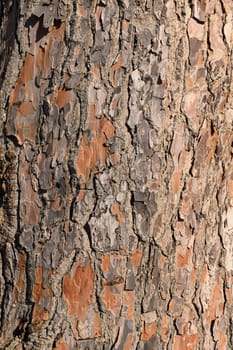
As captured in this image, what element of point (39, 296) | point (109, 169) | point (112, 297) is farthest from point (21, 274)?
point (109, 169)

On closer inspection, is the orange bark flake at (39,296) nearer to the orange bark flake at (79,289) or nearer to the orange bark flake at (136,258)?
the orange bark flake at (79,289)

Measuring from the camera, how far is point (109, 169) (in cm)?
223

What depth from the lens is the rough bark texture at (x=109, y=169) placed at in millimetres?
2225

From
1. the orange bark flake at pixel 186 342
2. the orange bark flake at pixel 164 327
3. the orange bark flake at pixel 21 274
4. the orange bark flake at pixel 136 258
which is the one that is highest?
the orange bark flake at pixel 136 258

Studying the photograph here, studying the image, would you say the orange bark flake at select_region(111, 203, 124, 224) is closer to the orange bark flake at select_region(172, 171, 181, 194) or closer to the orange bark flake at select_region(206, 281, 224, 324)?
the orange bark flake at select_region(172, 171, 181, 194)

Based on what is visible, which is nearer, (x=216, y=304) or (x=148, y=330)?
(x=148, y=330)

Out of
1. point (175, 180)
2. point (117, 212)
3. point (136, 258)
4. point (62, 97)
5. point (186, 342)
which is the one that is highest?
point (62, 97)

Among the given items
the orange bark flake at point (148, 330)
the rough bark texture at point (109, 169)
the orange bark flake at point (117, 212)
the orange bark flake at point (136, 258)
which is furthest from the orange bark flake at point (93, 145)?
the orange bark flake at point (148, 330)

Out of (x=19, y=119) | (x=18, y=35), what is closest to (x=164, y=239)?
(x=19, y=119)

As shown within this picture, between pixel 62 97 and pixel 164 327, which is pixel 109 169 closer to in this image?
pixel 62 97

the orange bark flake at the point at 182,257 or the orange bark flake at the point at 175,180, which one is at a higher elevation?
the orange bark flake at the point at 175,180

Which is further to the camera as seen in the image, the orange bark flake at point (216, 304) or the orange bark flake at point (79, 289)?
the orange bark flake at point (216, 304)

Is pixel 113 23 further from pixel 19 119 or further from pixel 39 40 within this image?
pixel 19 119

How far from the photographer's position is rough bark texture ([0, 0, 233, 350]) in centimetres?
222
